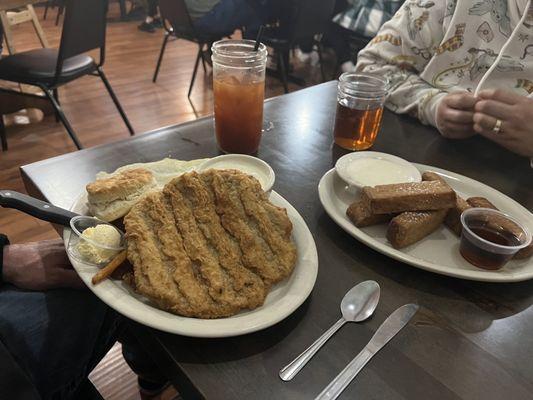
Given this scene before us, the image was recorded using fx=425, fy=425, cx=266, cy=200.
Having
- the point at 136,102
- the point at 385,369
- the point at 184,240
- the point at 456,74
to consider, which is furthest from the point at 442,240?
the point at 136,102

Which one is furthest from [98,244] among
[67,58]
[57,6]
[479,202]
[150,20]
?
[57,6]

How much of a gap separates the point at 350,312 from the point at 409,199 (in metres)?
0.27

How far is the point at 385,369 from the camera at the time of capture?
60 cm

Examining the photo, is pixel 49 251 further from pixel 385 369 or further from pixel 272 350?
pixel 385 369

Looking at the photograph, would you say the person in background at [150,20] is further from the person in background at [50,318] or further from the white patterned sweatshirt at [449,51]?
the person in background at [50,318]

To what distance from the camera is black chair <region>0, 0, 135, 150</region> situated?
2.18m

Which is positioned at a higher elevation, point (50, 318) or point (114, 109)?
point (50, 318)

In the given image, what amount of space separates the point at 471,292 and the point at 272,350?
14.8 inches

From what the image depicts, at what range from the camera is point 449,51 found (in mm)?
1348

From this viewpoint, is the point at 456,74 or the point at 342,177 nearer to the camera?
the point at 342,177

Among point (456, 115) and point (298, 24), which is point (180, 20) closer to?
point (298, 24)

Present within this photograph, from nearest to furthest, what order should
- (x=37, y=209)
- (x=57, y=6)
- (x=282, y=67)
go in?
(x=37, y=209) < (x=282, y=67) < (x=57, y=6)

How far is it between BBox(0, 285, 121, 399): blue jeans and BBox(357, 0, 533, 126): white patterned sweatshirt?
108 centimetres

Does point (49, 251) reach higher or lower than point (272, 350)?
lower
